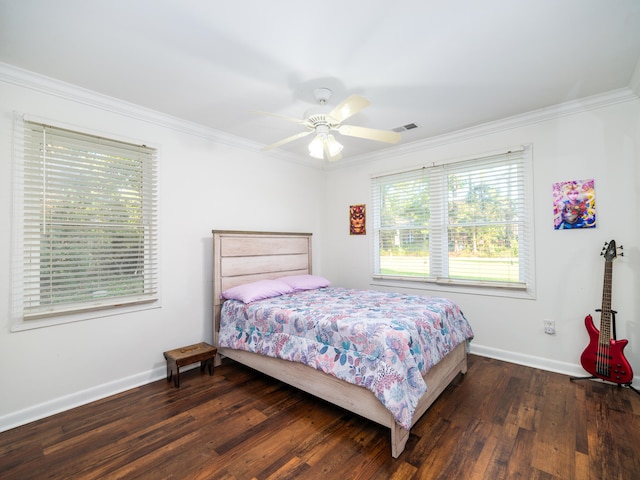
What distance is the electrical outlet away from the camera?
294 cm

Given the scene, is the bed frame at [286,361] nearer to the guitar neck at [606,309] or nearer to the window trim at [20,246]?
the guitar neck at [606,309]

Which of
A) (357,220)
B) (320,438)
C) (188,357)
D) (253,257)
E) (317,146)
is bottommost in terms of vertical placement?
(320,438)

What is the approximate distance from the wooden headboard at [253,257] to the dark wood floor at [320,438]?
1.04m

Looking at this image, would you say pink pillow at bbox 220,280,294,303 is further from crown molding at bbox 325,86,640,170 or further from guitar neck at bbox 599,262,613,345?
guitar neck at bbox 599,262,613,345

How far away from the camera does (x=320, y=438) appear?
199 cm

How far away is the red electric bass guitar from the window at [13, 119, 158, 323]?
3942 millimetres

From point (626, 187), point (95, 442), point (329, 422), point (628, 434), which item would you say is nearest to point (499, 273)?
point (626, 187)

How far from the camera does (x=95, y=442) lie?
6.49 feet

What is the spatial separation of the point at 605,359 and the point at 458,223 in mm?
1740

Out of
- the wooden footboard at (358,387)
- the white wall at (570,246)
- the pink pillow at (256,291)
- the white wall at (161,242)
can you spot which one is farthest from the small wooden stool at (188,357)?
the white wall at (570,246)

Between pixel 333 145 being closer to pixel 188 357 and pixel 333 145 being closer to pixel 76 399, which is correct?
pixel 188 357

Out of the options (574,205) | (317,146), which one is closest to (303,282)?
(317,146)

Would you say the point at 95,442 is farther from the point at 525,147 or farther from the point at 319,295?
the point at 525,147

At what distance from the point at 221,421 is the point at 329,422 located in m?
0.79
